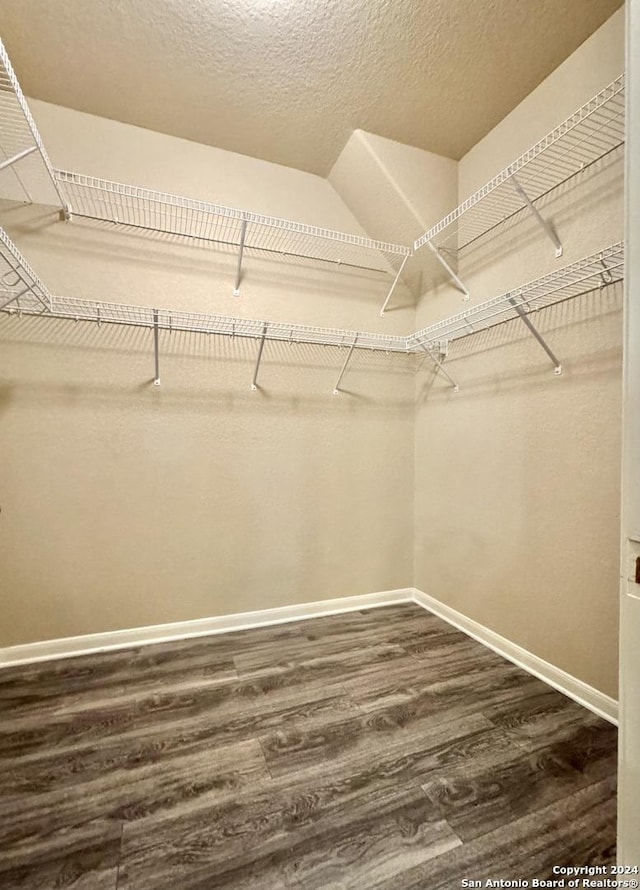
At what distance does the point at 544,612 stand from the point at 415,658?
0.63 metres

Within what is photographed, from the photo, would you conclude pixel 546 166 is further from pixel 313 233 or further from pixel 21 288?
pixel 21 288

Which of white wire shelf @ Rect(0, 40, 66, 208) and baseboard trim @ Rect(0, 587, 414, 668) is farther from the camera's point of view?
baseboard trim @ Rect(0, 587, 414, 668)

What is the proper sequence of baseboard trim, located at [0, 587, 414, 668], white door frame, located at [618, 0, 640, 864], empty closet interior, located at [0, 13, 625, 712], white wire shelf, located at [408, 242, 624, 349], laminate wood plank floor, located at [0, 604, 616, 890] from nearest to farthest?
1. white door frame, located at [618, 0, 640, 864]
2. laminate wood plank floor, located at [0, 604, 616, 890]
3. white wire shelf, located at [408, 242, 624, 349]
4. empty closet interior, located at [0, 13, 625, 712]
5. baseboard trim, located at [0, 587, 414, 668]

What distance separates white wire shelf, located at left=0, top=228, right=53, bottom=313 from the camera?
1.28 meters

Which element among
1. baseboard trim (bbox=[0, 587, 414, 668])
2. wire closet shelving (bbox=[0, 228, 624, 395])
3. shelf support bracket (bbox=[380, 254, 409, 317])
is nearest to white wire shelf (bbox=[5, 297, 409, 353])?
wire closet shelving (bbox=[0, 228, 624, 395])

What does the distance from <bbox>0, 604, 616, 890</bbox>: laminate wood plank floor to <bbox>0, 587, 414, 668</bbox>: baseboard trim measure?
6 centimetres

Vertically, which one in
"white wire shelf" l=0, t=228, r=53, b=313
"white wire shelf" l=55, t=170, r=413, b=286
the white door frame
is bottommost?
the white door frame

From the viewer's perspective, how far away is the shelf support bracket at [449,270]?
1.96 meters

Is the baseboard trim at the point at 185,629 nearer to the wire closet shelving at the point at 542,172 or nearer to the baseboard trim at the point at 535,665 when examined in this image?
the baseboard trim at the point at 535,665

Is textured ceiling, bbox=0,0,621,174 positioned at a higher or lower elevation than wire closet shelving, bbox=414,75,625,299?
higher

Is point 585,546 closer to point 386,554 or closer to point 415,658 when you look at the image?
point 415,658

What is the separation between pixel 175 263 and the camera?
6.41 ft

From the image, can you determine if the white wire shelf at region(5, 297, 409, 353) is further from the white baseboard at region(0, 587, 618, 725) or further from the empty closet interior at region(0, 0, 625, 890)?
the white baseboard at region(0, 587, 618, 725)

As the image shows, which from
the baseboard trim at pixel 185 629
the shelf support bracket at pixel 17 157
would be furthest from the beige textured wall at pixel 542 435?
the shelf support bracket at pixel 17 157
